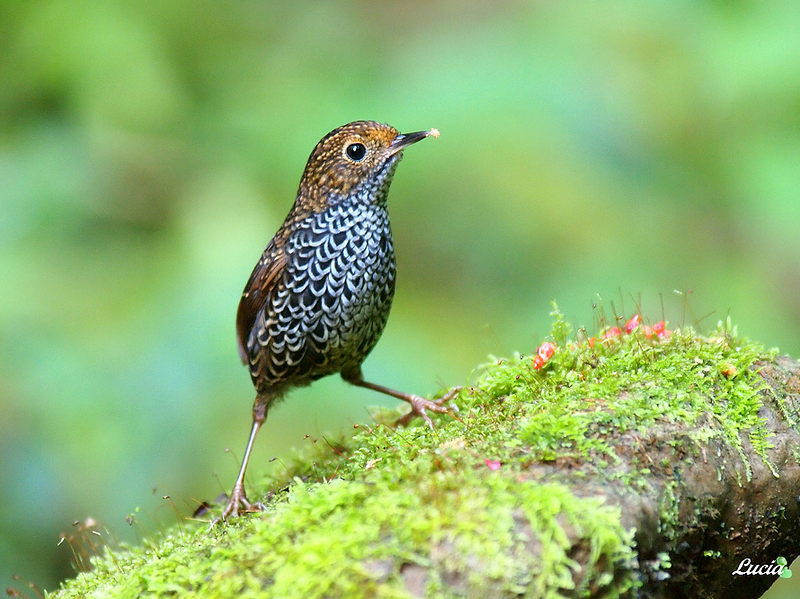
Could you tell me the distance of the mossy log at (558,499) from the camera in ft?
6.68

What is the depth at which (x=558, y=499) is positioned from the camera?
2.13 meters

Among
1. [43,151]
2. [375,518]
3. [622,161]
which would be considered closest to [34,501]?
[43,151]

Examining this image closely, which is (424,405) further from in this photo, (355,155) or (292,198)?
(292,198)

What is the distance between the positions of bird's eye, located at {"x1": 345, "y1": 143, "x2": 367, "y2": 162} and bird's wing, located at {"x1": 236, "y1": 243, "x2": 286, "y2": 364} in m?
0.61

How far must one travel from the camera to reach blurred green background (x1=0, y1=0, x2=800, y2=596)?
5.13 m

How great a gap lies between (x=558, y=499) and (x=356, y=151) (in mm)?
2250

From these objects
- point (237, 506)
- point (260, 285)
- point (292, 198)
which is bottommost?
point (237, 506)

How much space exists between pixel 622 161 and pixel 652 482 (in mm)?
4676

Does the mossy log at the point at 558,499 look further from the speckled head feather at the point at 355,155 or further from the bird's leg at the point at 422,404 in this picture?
the speckled head feather at the point at 355,155

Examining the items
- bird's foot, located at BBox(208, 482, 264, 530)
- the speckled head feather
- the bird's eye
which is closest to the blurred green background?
bird's foot, located at BBox(208, 482, 264, 530)

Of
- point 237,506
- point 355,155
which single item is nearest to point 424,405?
point 237,506

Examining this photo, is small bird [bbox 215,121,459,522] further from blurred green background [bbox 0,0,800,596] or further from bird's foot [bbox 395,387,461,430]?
blurred green background [bbox 0,0,800,596]

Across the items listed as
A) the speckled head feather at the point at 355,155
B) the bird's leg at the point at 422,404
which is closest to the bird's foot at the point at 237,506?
the bird's leg at the point at 422,404

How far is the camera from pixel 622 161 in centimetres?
655
